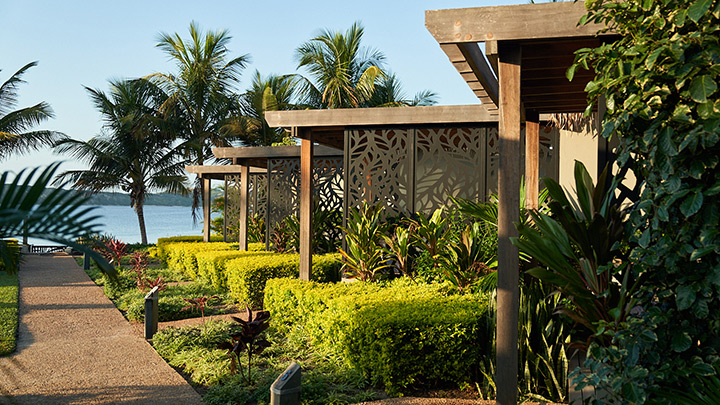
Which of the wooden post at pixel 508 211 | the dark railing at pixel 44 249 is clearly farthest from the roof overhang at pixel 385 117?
the dark railing at pixel 44 249

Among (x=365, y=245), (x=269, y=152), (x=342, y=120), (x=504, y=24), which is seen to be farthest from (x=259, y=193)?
(x=504, y=24)

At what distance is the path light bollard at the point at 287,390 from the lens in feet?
11.8

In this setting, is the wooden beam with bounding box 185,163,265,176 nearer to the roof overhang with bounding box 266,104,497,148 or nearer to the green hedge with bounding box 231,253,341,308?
the green hedge with bounding box 231,253,341,308

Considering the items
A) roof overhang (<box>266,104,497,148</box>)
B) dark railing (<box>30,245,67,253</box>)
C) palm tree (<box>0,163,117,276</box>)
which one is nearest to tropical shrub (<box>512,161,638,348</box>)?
palm tree (<box>0,163,117,276</box>)

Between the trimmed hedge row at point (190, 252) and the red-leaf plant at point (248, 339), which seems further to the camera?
the trimmed hedge row at point (190, 252)

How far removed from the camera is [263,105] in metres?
22.3

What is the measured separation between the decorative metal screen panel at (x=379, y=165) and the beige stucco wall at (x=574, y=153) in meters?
2.25

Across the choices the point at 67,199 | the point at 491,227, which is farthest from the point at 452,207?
the point at 67,199

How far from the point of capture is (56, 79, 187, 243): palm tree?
22.3 m

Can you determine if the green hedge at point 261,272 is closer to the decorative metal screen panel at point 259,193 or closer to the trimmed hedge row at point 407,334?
the trimmed hedge row at point 407,334

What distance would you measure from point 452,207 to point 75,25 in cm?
895

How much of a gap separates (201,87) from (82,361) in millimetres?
17613

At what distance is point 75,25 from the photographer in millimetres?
10914

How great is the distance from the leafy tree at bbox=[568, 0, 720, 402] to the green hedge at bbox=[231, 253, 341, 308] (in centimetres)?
624
